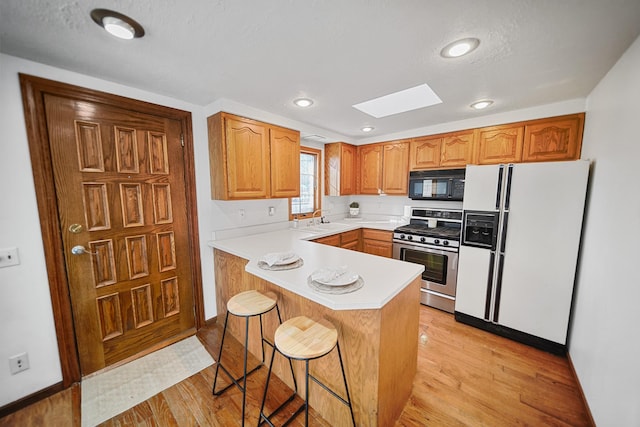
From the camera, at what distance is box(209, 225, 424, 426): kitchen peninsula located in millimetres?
1231

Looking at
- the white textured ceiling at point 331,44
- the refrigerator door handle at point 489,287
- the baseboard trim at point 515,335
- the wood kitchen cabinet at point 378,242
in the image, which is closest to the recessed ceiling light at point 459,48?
the white textured ceiling at point 331,44

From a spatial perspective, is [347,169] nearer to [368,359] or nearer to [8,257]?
[368,359]

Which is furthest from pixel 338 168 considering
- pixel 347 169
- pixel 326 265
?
pixel 326 265

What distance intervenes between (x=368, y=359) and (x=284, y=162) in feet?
6.92

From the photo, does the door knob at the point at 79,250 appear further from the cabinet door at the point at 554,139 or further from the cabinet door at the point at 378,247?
the cabinet door at the point at 554,139

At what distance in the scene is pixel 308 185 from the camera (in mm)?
3648

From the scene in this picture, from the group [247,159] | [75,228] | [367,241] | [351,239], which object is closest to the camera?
[75,228]

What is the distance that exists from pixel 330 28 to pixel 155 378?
2712mm

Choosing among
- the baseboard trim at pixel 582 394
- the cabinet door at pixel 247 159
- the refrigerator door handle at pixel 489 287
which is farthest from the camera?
the refrigerator door handle at pixel 489 287

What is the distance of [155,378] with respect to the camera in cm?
182

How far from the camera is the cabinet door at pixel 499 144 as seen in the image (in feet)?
8.33

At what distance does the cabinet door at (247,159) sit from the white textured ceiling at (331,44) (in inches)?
13.0

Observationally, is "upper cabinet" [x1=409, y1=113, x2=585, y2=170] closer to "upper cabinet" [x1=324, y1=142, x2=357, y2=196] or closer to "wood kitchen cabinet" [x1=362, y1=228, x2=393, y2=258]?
"upper cabinet" [x1=324, y1=142, x2=357, y2=196]

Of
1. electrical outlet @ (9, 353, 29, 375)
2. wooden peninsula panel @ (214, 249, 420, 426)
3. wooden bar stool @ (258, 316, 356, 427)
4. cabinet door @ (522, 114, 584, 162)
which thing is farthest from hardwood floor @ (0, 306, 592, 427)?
cabinet door @ (522, 114, 584, 162)
